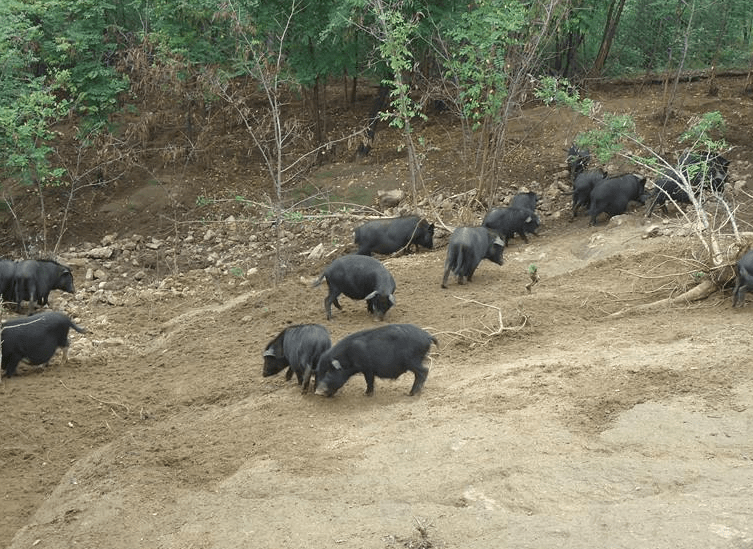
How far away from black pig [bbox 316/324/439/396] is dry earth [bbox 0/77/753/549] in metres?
0.24

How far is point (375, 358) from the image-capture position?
8.82 metres

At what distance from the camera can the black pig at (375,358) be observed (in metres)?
8.80

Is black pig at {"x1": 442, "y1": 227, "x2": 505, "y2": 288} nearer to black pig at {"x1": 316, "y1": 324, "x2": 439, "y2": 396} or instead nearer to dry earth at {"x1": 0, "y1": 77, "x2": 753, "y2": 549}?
dry earth at {"x1": 0, "y1": 77, "x2": 753, "y2": 549}

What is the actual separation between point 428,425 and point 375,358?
3.88ft

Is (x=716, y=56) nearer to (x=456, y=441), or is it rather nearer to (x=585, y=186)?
(x=585, y=186)

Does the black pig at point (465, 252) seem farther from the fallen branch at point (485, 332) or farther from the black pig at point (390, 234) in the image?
the fallen branch at point (485, 332)

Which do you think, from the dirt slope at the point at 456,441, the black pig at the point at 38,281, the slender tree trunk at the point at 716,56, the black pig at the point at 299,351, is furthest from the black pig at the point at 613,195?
the black pig at the point at 38,281

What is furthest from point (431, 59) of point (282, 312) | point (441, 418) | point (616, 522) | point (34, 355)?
point (616, 522)

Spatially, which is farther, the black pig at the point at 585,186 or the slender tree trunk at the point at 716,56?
the slender tree trunk at the point at 716,56

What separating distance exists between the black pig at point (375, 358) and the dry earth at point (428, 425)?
9.6 inches

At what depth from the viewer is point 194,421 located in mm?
9156

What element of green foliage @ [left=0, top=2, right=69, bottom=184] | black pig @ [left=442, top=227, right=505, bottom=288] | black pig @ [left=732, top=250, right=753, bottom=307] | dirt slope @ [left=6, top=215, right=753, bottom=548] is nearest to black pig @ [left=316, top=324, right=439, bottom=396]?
dirt slope @ [left=6, top=215, right=753, bottom=548]

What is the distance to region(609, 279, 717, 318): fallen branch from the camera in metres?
10.7

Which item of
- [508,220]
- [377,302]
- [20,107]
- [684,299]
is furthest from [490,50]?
[20,107]
